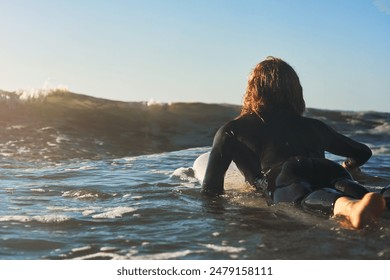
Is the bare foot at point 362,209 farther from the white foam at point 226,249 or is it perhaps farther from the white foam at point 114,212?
the white foam at point 114,212

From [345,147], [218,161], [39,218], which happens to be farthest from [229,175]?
[39,218]

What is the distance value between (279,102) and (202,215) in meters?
1.19

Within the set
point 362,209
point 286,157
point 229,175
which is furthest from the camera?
point 229,175

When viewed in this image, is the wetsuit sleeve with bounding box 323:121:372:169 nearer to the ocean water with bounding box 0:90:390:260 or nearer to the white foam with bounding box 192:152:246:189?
the ocean water with bounding box 0:90:390:260

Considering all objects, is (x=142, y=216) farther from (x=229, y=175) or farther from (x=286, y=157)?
(x=229, y=175)

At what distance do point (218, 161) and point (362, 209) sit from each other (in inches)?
67.3

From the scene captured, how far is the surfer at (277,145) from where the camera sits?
4164mm

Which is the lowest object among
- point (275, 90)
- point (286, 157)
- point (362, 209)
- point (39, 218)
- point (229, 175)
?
point (39, 218)

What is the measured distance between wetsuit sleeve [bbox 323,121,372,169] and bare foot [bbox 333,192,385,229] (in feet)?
4.08

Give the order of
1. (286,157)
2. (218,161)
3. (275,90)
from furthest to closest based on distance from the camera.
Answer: (218,161), (275,90), (286,157)

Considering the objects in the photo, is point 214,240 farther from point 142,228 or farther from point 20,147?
point 20,147

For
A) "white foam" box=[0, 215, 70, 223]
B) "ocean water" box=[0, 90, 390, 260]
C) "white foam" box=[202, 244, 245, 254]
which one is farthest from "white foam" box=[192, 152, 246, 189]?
"white foam" box=[202, 244, 245, 254]

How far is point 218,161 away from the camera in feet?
15.9

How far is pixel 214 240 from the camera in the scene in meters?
3.54
